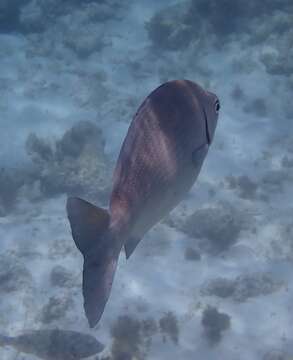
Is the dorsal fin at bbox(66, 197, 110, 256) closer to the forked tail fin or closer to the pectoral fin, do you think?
the forked tail fin

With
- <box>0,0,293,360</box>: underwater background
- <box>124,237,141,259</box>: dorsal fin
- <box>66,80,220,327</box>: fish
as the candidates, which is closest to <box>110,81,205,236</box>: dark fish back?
<box>66,80,220,327</box>: fish

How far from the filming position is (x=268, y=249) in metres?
7.35

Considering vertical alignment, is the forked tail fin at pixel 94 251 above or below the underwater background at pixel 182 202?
above

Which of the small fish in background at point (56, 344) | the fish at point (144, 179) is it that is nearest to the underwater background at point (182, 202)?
the small fish in background at point (56, 344)

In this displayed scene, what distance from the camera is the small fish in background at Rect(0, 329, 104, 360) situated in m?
5.34

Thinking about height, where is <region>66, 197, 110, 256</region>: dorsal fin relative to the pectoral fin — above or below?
below

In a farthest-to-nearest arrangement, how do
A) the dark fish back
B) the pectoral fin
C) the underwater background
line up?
the underwater background < the pectoral fin < the dark fish back

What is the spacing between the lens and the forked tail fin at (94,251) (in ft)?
4.90

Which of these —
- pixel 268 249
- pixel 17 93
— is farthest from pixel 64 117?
pixel 268 249

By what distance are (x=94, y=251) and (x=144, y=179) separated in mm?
312

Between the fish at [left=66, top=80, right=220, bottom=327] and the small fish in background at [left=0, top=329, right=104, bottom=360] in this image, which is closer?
the fish at [left=66, top=80, right=220, bottom=327]

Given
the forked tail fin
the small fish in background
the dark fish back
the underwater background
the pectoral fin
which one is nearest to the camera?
the forked tail fin

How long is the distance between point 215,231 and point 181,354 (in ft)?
7.93

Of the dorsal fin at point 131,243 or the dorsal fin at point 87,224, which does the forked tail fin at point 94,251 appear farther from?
the dorsal fin at point 131,243
